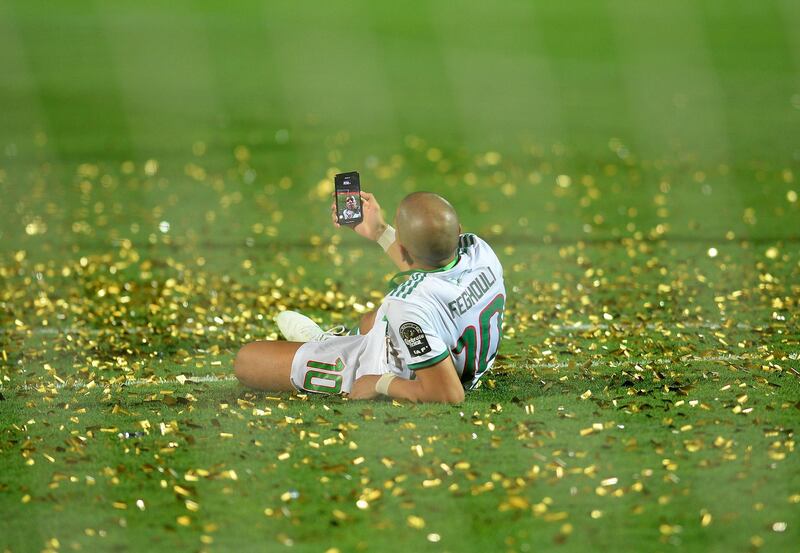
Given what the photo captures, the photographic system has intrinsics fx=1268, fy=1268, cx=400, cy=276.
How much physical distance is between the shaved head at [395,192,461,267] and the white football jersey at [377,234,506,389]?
10 cm

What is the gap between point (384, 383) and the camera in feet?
16.3

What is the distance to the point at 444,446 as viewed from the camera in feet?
14.7

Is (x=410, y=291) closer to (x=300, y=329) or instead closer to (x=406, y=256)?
(x=406, y=256)

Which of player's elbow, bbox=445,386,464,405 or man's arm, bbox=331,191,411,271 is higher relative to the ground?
man's arm, bbox=331,191,411,271

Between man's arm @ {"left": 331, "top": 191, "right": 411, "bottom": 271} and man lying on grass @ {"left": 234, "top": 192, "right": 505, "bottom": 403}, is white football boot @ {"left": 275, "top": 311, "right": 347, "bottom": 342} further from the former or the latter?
man's arm @ {"left": 331, "top": 191, "right": 411, "bottom": 271}

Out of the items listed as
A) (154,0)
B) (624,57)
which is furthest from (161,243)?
(154,0)

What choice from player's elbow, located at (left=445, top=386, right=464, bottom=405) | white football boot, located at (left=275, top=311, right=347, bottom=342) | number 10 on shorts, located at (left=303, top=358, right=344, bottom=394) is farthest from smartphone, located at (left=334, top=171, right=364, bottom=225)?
player's elbow, located at (left=445, top=386, right=464, bottom=405)

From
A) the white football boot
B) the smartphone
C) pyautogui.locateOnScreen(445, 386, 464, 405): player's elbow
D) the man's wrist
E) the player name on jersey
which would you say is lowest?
pyautogui.locateOnScreen(445, 386, 464, 405): player's elbow

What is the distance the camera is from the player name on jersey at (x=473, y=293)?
4785 mm

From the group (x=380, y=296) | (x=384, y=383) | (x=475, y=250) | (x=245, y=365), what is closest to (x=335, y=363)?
(x=384, y=383)

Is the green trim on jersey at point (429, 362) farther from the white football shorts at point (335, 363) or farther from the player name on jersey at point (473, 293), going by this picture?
the white football shorts at point (335, 363)

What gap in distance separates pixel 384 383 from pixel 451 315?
0.41m

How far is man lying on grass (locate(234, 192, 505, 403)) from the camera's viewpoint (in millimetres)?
4695

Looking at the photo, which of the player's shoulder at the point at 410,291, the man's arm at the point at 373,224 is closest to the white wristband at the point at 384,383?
the player's shoulder at the point at 410,291
